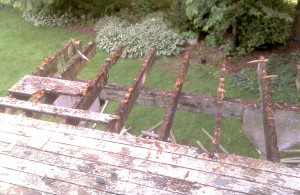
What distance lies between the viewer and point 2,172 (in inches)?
140

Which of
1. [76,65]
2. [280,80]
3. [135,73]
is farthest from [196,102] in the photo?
[135,73]

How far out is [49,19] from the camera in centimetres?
1338

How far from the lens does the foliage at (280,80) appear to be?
848cm

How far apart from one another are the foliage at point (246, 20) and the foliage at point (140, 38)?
3.76 ft

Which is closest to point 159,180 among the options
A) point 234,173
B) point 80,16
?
point 234,173

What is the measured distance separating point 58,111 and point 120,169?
1.27 m

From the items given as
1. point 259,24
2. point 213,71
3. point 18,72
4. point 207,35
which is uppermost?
point 259,24

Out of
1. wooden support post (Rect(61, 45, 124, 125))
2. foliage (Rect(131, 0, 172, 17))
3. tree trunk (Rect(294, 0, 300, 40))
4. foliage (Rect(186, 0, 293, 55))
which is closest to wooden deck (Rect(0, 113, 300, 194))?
wooden support post (Rect(61, 45, 124, 125))

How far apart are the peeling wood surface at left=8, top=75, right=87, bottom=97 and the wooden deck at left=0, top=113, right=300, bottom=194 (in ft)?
3.05

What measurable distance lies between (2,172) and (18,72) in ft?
24.9

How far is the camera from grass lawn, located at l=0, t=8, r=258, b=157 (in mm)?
7930

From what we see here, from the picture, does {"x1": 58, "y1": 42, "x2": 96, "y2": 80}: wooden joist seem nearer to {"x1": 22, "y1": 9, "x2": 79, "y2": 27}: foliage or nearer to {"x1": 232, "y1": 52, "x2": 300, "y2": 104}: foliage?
{"x1": 232, "y1": 52, "x2": 300, "y2": 104}: foliage

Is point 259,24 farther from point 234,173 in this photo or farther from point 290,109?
point 234,173

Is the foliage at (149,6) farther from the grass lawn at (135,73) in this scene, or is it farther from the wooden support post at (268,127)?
the wooden support post at (268,127)
